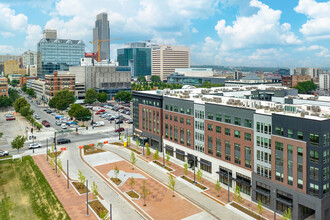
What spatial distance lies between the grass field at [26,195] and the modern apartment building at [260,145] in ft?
111

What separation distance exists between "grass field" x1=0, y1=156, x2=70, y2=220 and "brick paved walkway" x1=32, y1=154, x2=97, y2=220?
97 cm

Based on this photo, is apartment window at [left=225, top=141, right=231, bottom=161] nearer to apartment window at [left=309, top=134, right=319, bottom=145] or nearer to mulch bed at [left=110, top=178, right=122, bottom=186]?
apartment window at [left=309, top=134, right=319, bottom=145]

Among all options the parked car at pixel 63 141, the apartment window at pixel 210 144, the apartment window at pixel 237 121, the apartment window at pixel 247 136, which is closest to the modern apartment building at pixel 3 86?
the parked car at pixel 63 141

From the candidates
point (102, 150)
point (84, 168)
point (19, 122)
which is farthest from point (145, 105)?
point (19, 122)

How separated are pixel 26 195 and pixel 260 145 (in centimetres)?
4878

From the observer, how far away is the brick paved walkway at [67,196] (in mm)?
50103

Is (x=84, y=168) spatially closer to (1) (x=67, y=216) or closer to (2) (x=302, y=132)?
(1) (x=67, y=216)

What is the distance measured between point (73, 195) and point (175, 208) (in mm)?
21672

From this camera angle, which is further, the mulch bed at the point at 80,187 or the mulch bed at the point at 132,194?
the mulch bed at the point at 80,187

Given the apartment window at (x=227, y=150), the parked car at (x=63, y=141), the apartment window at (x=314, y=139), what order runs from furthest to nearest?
the parked car at (x=63, y=141)
the apartment window at (x=227, y=150)
the apartment window at (x=314, y=139)

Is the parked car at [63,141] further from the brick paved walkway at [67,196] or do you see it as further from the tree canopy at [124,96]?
the tree canopy at [124,96]

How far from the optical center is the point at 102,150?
89688 millimetres

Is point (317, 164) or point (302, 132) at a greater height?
point (302, 132)

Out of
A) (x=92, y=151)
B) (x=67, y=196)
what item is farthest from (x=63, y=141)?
(x=67, y=196)
